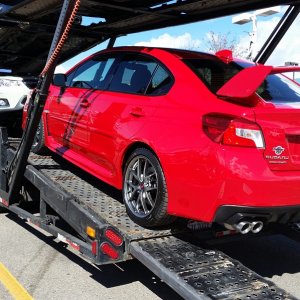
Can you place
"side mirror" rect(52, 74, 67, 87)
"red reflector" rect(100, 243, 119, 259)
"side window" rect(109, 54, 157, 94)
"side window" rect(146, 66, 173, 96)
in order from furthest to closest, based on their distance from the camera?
"side mirror" rect(52, 74, 67, 87) → "side window" rect(109, 54, 157, 94) → "side window" rect(146, 66, 173, 96) → "red reflector" rect(100, 243, 119, 259)

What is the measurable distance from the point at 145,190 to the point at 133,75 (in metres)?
1.27

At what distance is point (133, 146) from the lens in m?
4.21

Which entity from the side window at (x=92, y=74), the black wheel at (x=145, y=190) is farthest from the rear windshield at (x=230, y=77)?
the side window at (x=92, y=74)

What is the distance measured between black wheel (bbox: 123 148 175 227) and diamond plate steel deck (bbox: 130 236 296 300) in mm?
219

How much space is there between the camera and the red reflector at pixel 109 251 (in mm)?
3732

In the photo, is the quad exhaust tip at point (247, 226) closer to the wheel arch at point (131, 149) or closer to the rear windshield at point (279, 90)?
the wheel arch at point (131, 149)

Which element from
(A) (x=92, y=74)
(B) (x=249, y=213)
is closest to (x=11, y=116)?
(A) (x=92, y=74)

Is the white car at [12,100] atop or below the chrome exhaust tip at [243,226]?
atop

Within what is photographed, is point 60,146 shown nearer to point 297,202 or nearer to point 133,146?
point 133,146

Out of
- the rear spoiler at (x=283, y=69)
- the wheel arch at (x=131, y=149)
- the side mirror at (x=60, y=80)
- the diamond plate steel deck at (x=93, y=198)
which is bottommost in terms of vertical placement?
the diamond plate steel deck at (x=93, y=198)

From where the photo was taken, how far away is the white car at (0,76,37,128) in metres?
7.88

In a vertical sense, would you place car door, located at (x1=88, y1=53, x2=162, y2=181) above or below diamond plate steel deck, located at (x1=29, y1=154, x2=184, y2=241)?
above

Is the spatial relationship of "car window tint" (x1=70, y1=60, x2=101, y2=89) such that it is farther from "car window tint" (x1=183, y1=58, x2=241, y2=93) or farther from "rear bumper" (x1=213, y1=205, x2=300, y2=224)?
"rear bumper" (x1=213, y1=205, x2=300, y2=224)

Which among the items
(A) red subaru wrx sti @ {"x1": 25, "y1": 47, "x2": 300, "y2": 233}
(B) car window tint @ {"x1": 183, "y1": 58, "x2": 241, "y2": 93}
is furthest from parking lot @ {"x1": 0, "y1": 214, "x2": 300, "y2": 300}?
(B) car window tint @ {"x1": 183, "y1": 58, "x2": 241, "y2": 93}
